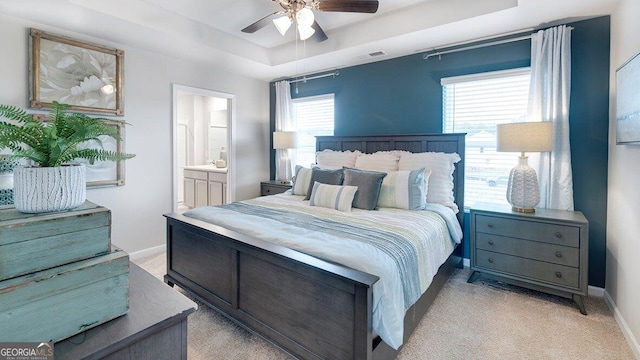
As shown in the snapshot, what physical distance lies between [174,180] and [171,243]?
1.43 meters

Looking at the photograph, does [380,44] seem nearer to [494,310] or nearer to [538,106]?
[538,106]

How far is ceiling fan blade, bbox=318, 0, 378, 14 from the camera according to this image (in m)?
2.30

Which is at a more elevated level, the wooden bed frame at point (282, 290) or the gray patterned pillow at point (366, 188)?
the gray patterned pillow at point (366, 188)

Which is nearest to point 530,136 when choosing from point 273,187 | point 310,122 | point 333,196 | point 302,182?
point 333,196

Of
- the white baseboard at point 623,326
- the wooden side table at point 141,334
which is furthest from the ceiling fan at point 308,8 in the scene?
the white baseboard at point 623,326

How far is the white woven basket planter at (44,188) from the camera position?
0.79m

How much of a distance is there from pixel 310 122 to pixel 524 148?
3.00m

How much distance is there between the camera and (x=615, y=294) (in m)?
2.37

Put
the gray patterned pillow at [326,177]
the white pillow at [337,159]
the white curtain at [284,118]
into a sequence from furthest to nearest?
1. the white curtain at [284,118]
2. the white pillow at [337,159]
3. the gray patterned pillow at [326,177]

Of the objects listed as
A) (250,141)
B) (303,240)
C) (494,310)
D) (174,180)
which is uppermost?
(250,141)

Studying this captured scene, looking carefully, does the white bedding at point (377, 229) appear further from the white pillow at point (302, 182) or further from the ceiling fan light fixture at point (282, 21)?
the ceiling fan light fixture at point (282, 21)

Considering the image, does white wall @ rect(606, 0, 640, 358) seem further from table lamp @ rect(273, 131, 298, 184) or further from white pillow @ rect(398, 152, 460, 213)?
table lamp @ rect(273, 131, 298, 184)

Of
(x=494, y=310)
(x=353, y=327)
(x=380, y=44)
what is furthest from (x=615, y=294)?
(x=380, y=44)

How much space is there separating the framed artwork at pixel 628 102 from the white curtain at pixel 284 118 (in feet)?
12.3
